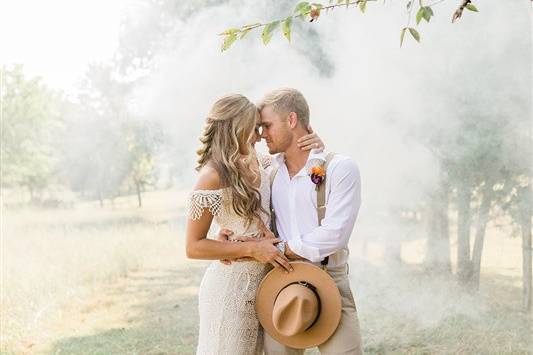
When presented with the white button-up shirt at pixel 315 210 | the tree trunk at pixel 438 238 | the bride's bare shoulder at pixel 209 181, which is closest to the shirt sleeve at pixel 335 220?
the white button-up shirt at pixel 315 210

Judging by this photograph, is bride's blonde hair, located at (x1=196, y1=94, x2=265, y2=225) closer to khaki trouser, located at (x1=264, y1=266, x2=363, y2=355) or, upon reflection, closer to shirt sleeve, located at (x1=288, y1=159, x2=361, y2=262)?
shirt sleeve, located at (x1=288, y1=159, x2=361, y2=262)

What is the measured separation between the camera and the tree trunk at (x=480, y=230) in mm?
5641

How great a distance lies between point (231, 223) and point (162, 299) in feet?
13.8

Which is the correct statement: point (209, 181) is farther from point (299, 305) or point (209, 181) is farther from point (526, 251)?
point (526, 251)

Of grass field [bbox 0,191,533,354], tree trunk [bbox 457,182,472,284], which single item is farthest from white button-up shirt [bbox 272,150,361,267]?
tree trunk [bbox 457,182,472,284]

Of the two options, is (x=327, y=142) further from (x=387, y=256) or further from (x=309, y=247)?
(x=309, y=247)

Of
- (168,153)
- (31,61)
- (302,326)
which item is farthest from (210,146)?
(31,61)

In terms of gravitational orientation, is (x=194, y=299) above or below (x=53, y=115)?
below

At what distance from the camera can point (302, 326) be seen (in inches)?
89.6

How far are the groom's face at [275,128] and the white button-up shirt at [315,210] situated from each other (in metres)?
0.12

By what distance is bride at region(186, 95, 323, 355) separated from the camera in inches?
90.5

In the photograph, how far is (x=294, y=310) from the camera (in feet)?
7.54

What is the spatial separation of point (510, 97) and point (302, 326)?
12.5ft

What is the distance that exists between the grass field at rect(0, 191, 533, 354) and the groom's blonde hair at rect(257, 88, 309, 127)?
280cm
